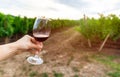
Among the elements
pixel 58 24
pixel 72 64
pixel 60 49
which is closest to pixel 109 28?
pixel 60 49

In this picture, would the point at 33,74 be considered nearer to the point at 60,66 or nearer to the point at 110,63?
the point at 60,66

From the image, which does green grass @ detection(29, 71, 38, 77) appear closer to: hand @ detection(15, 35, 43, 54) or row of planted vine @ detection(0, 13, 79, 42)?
row of planted vine @ detection(0, 13, 79, 42)

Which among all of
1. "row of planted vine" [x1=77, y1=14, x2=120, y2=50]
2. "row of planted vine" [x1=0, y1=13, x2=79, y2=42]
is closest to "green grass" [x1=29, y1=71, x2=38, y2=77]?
"row of planted vine" [x1=77, y1=14, x2=120, y2=50]

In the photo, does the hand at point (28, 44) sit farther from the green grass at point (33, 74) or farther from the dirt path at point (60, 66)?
the green grass at point (33, 74)

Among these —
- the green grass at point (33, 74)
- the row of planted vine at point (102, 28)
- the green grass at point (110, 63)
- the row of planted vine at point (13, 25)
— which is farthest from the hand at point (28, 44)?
the row of planted vine at point (13, 25)

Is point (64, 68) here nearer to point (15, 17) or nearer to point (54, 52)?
point (54, 52)

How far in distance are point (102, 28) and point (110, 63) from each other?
2195mm

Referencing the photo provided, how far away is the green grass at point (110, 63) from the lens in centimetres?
809

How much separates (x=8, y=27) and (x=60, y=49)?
12.7ft

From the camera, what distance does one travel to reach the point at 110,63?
358 inches

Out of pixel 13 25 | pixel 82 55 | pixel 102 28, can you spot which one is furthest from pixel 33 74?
pixel 13 25

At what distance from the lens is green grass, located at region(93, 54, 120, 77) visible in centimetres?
809

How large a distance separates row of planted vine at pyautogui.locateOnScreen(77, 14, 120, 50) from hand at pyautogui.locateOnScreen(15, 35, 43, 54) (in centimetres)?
913

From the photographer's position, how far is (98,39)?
11.8 meters
